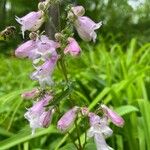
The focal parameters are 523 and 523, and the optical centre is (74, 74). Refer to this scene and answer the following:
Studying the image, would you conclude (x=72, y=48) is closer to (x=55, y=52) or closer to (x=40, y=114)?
(x=55, y=52)

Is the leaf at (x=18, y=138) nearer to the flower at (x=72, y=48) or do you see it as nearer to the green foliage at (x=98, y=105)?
the green foliage at (x=98, y=105)

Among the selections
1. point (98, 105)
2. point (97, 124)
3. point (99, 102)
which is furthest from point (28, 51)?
point (99, 102)

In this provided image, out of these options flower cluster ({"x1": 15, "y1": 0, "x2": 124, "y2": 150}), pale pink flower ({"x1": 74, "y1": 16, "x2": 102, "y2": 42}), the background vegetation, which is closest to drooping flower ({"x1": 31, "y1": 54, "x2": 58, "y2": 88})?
flower cluster ({"x1": 15, "y1": 0, "x2": 124, "y2": 150})

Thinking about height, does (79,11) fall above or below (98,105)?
above

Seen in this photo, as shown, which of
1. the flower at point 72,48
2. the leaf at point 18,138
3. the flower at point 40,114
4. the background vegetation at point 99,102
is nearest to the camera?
the flower at point 72,48

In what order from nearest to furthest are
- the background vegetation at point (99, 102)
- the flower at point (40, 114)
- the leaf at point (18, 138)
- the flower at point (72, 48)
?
the flower at point (72, 48), the flower at point (40, 114), the leaf at point (18, 138), the background vegetation at point (99, 102)

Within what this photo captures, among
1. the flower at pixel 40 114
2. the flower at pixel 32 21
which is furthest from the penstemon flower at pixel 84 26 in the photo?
the flower at pixel 40 114
